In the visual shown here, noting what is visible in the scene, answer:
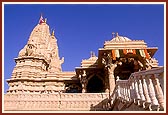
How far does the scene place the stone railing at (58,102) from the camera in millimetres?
15078

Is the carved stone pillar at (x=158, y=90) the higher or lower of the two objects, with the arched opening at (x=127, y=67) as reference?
lower

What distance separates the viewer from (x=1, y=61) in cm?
497

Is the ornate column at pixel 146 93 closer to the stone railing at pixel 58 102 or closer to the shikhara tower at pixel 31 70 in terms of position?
the stone railing at pixel 58 102

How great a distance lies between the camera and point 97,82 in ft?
72.8

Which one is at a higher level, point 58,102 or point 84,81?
point 84,81

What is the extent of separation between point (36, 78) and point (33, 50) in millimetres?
4432

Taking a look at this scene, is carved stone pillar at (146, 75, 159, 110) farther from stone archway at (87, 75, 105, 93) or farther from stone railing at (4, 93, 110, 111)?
stone archway at (87, 75, 105, 93)

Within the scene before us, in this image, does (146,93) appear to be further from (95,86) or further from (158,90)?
(95,86)

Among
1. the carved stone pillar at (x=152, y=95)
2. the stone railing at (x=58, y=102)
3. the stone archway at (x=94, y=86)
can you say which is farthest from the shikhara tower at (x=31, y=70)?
the carved stone pillar at (x=152, y=95)

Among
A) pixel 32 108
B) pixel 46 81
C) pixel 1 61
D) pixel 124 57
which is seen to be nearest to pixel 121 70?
pixel 124 57

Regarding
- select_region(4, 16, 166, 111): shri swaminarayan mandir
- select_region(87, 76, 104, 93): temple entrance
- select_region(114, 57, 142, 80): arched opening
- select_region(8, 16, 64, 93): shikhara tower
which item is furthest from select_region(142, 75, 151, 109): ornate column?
select_region(8, 16, 64, 93): shikhara tower

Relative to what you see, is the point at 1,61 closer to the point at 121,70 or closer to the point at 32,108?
the point at 32,108

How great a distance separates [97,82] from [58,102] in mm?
7468

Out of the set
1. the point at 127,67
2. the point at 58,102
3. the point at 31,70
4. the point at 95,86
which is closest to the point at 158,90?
the point at 58,102
